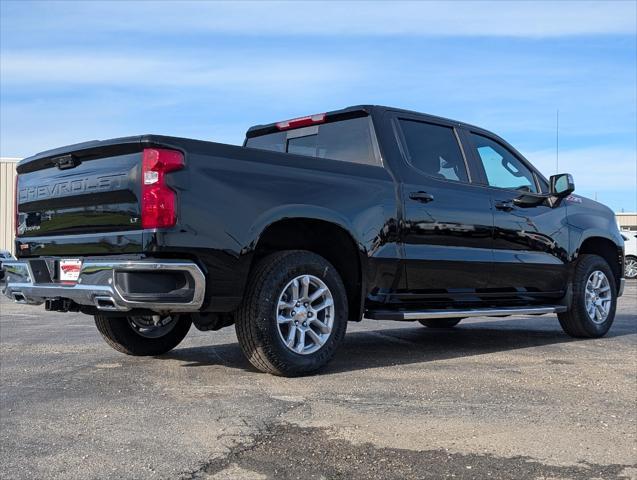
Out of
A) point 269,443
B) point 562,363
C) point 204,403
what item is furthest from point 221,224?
point 562,363

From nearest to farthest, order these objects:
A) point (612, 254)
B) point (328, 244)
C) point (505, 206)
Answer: point (328, 244) → point (505, 206) → point (612, 254)

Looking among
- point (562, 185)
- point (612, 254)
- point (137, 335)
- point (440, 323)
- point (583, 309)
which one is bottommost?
point (440, 323)

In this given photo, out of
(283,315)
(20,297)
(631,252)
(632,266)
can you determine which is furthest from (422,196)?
(632,266)

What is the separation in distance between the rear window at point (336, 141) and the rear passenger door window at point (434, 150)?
1.16 feet

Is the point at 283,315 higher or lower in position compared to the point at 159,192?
lower

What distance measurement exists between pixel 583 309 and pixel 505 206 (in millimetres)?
1495

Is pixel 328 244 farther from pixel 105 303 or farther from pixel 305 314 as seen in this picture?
pixel 105 303

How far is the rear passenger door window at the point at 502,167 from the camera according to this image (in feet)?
21.7

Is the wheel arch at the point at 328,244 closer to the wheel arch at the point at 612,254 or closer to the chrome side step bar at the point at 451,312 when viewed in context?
the chrome side step bar at the point at 451,312

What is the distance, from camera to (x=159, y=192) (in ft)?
14.2

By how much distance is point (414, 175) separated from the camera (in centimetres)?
580

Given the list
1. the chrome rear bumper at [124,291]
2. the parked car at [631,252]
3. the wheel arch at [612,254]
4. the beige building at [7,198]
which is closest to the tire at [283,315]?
the chrome rear bumper at [124,291]

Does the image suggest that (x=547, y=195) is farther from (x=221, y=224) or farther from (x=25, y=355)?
(x=25, y=355)

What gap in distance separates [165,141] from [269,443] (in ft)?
6.37
